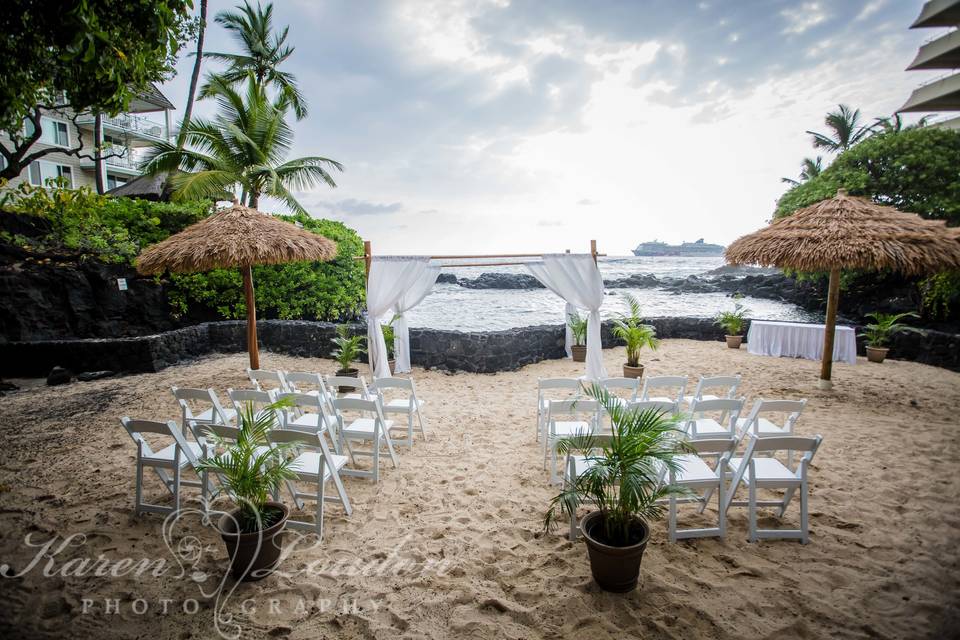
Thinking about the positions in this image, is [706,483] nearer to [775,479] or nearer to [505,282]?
[775,479]

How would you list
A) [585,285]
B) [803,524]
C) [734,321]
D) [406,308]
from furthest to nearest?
[734,321], [406,308], [585,285], [803,524]

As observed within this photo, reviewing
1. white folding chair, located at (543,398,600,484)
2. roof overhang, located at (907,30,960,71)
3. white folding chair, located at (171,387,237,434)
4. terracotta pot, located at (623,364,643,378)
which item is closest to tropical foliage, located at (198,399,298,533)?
white folding chair, located at (171,387,237,434)

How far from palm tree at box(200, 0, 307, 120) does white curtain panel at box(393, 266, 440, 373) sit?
35.0 ft

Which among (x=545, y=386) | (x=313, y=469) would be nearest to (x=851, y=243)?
(x=545, y=386)

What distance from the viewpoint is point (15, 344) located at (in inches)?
284

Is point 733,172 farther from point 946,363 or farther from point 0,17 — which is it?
point 0,17

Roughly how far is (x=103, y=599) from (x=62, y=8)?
3155 mm

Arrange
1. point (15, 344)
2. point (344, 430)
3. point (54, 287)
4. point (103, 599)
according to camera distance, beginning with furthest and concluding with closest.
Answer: point (54, 287)
point (15, 344)
point (344, 430)
point (103, 599)

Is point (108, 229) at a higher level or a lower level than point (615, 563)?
higher

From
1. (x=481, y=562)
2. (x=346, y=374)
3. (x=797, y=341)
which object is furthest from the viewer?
(x=797, y=341)

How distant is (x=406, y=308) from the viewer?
7656mm

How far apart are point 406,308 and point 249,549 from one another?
5.44m

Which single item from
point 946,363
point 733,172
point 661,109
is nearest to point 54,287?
point 661,109

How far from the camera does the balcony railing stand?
63.9 ft
